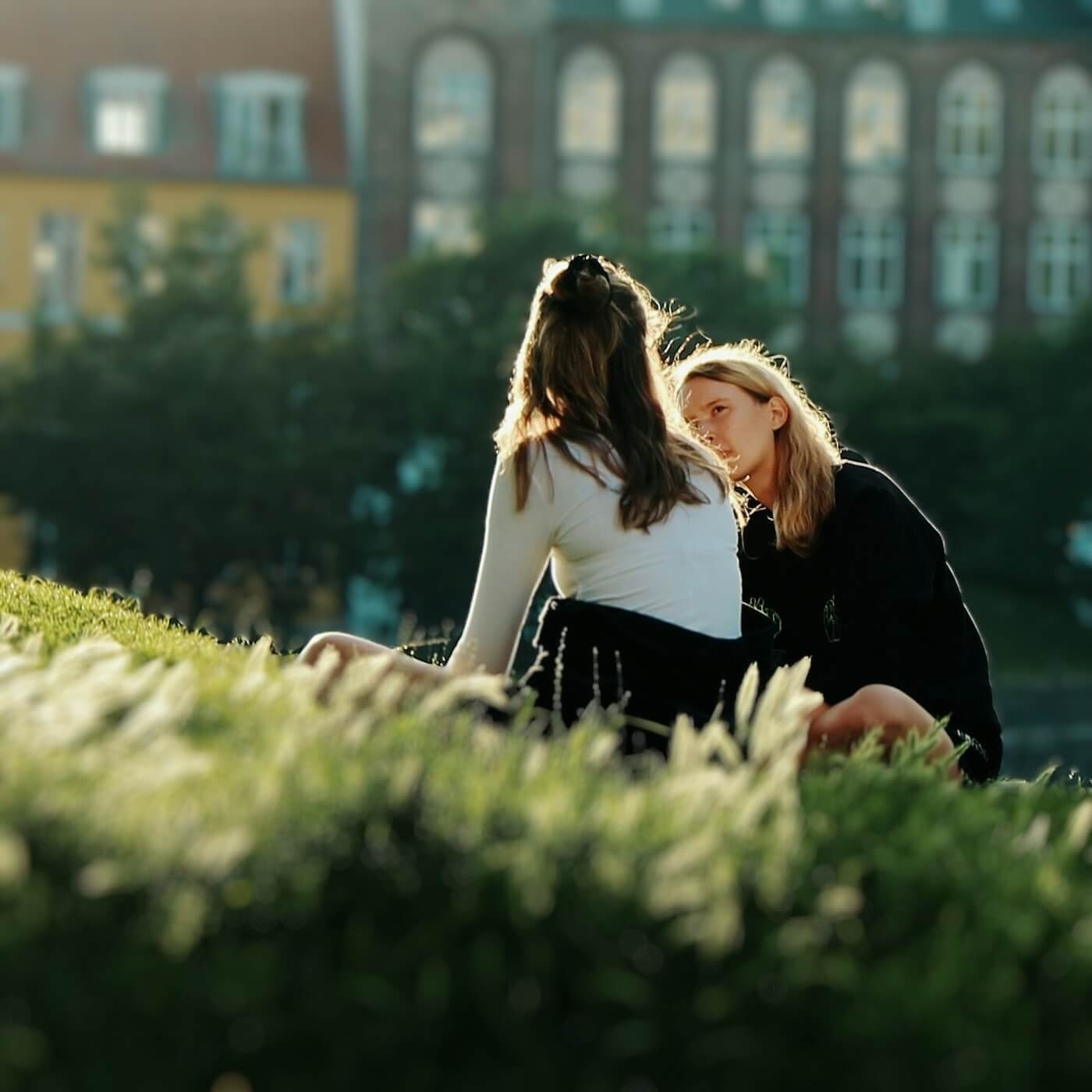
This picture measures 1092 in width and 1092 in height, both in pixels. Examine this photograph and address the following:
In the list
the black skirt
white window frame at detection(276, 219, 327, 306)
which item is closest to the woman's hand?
the black skirt

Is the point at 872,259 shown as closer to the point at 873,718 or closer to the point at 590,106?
the point at 590,106

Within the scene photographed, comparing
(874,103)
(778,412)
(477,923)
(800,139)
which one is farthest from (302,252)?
(477,923)

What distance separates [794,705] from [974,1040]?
3.92ft

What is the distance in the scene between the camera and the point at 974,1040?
2773 mm

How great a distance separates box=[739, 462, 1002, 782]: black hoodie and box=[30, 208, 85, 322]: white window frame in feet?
168

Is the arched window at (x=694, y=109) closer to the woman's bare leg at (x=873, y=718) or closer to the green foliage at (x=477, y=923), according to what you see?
the woman's bare leg at (x=873, y=718)

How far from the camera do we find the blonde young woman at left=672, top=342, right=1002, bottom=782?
6734mm

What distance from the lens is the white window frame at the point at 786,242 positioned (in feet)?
192

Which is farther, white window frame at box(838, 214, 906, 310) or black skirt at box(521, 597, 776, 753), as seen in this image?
white window frame at box(838, 214, 906, 310)

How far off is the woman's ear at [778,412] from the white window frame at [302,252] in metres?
50.9

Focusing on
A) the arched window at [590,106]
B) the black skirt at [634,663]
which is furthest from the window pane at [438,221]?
the black skirt at [634,663]

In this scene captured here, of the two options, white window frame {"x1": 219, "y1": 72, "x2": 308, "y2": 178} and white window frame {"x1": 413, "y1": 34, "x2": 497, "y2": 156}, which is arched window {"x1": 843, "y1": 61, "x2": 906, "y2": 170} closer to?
white window frame {"x1": 413, "y1": 34, "x2": 497, "y2": 156}

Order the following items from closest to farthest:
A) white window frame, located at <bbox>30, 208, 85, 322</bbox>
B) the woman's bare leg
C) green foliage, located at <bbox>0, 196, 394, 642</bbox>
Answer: the woman's bare leg → green foliage, located at <bbox>0, 196, 394, 642</bbox> → white window frame, located at <bbox>30, 208, 85, 322</bbox>

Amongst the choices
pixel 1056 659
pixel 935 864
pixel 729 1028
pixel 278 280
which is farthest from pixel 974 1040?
pixel 278 280
